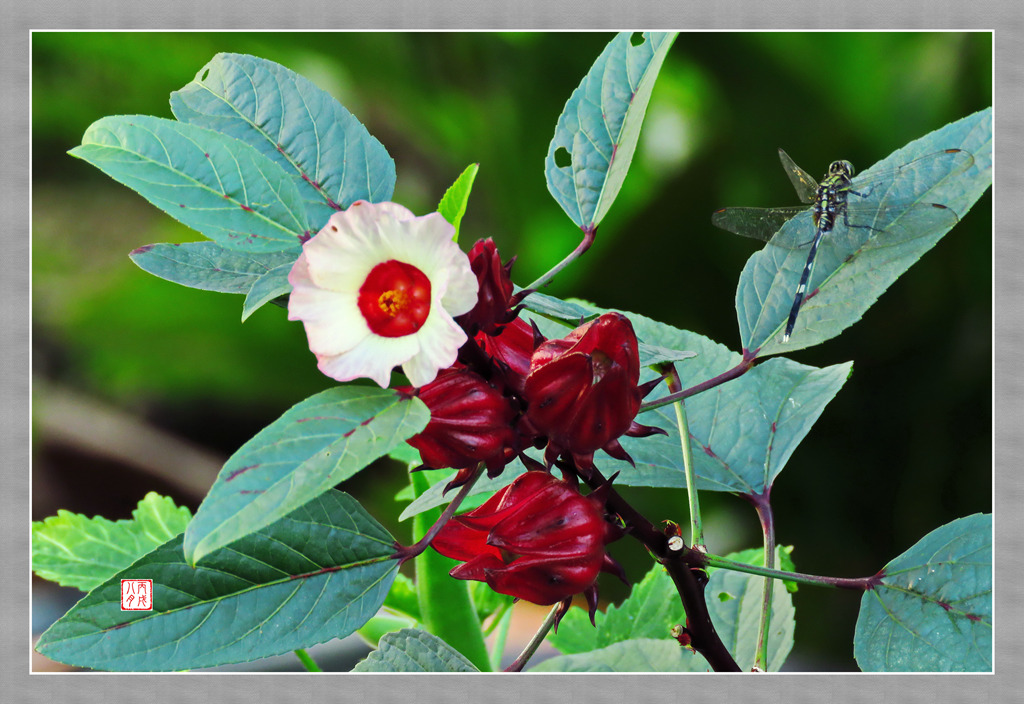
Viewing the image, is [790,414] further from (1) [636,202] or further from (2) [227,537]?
(1) [636,202]

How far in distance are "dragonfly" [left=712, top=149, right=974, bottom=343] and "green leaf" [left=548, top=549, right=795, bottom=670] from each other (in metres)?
0.22

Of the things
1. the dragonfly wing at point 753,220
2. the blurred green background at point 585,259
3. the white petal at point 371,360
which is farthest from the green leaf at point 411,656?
the blurred green background at point 585,259

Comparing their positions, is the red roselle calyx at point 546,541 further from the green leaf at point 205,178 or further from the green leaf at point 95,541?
the green leaf at point 95,541

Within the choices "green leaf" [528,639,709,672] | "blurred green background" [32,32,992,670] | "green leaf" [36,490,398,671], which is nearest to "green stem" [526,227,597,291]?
"green leaf" [36,490,398,671]

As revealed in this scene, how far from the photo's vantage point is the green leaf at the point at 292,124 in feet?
1.27

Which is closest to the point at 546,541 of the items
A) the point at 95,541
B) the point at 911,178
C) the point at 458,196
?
the point at 458,196

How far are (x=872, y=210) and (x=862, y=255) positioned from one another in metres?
0.02

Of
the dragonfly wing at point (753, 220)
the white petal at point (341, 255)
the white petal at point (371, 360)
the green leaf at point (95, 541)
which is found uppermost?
the dragonfly wing at point (753, 220)

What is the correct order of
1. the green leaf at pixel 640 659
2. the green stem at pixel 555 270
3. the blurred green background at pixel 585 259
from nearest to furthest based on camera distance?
1. the green stem at pixel 555 270
2. the green leaf at pixel 640 659
3. the blurred green background at pixel 585 259

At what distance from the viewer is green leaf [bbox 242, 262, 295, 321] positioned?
0.32 m

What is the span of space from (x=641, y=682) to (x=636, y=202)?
91 centimetres

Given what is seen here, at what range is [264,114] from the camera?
1.29ft

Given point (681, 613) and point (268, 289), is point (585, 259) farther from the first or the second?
point (268, 289)

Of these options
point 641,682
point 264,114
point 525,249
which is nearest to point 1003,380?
point 641,682
